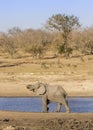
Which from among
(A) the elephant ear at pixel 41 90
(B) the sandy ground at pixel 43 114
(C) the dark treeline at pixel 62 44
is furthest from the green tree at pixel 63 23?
(A) the elephant ear at pixel 41 90

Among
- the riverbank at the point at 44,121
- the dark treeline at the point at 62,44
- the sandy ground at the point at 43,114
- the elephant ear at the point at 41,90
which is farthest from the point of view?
the dark treeline at the point at 62,44

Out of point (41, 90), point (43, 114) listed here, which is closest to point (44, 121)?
point (43, 114)

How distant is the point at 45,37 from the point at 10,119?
191 ft

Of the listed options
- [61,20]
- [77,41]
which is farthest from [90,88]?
[77,41]

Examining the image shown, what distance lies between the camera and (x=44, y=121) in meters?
14.7

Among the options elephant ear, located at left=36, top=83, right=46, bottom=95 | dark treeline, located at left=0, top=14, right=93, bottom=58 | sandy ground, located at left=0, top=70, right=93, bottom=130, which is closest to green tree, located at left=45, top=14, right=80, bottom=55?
dark treeline, located at left=0, top=14, right=93, bottom=58

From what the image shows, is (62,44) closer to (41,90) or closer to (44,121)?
(41,90)

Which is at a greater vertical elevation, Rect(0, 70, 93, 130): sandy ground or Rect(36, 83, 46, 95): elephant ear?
Rect(36, 83, 46, 95): elephant ear

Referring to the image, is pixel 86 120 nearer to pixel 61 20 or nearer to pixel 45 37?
pixel 61 20

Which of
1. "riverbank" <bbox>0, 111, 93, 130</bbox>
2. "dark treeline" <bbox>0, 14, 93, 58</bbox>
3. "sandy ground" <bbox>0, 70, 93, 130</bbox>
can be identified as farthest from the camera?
"dark treeline" <bbox>0, 14, 93, 58</bbox>

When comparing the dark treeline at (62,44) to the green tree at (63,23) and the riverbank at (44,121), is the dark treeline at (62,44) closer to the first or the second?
the green tree at (63,23)

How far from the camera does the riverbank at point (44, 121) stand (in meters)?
13.0

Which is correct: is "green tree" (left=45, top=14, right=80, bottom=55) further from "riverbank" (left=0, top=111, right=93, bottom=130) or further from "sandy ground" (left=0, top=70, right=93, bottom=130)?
"riverbank" (left=0, top=111, right=93, bottom=130)

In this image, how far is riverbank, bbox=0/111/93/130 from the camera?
42.7 feet
